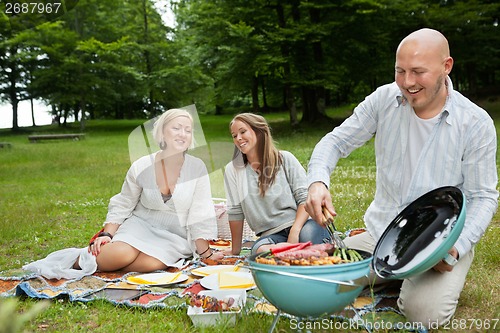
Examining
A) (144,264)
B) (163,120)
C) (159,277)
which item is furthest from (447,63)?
(144,264)

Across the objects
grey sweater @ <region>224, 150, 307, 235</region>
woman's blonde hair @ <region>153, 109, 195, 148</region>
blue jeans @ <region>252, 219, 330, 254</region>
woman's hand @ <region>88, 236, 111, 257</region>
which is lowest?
woman's hand @ <region>88, 236, 111, 257</region>

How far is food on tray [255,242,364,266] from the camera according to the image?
2613mm

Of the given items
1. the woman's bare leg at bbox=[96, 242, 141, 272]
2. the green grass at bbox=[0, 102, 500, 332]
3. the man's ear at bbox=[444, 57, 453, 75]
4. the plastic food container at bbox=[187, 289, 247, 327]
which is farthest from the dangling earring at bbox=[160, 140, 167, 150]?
the man's ear at bbox=[444, 57, 453, 75]

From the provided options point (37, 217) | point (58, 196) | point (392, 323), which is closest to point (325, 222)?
point (392, 323)

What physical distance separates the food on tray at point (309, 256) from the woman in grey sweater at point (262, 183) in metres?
1.57

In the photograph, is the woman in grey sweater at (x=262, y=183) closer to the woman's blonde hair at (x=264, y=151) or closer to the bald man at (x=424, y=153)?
the woman's blonde hair at (x=264, y=151)

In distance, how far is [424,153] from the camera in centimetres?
342

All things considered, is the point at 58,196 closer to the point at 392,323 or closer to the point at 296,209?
the point at 296,209

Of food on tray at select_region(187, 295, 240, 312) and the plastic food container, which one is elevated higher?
food on tray at select_region(187, 295, 240, 312)

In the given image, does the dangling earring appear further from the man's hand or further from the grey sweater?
the man's hand

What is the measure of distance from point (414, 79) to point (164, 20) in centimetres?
3202

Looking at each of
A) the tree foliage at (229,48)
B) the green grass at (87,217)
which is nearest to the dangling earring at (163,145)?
the green grass at (87,217)

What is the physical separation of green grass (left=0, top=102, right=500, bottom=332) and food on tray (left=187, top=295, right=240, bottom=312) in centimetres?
13

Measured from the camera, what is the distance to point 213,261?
187 inches
